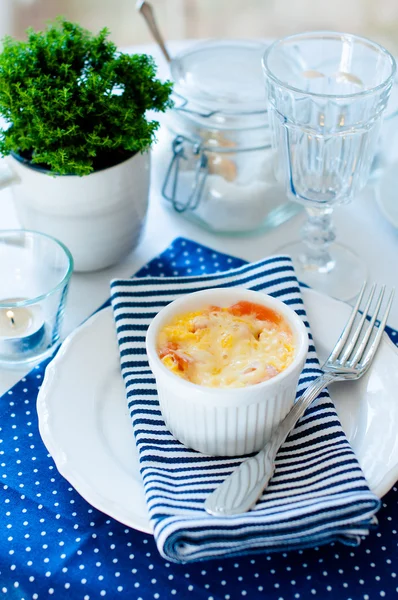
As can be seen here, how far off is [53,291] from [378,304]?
0.45m

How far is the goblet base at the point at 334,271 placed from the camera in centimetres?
117

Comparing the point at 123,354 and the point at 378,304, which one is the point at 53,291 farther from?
the point at 378,304

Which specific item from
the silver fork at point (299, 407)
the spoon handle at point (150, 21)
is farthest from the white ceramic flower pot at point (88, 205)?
the silver fork at point (299, 407)

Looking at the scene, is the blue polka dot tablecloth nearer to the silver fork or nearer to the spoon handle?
the silver fork

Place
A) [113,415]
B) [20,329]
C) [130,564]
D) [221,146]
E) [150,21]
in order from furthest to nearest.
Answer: [150,21]
[221,146]
[20,329]
[113,415]
[130,564]

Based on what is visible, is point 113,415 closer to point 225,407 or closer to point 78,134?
point 225,407

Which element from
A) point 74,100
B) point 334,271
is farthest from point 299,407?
point 74,100

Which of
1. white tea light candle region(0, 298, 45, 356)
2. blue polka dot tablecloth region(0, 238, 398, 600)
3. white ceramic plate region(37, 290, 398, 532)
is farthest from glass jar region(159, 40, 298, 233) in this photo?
blue polka dot tablecloth region(0, 238, 398, 600)

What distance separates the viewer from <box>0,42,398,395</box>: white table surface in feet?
3.81

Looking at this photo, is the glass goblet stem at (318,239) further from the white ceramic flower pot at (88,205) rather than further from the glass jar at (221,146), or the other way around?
the white ceramic flower pot at (88,205)

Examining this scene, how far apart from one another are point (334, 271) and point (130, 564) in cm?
61

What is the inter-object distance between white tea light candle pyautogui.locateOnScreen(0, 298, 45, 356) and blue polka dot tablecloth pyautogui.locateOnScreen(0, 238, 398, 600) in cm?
22

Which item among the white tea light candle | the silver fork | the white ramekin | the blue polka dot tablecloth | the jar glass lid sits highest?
the jar glass lid

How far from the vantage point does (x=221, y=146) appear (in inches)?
46.3
